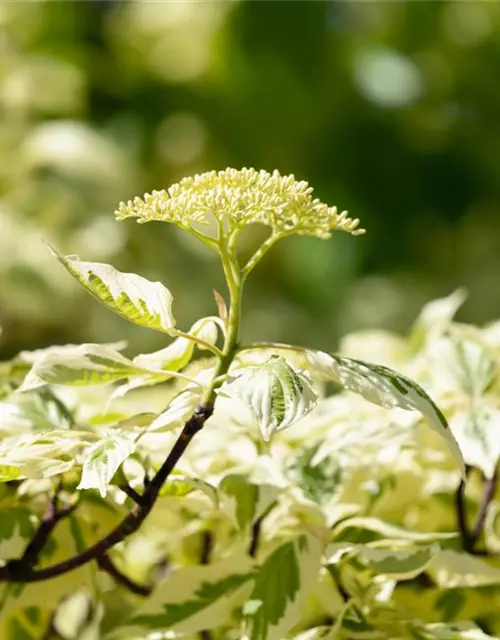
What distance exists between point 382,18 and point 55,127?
752 millimetres

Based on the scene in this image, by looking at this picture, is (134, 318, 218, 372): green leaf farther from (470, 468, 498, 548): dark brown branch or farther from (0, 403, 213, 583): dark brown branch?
(470, 468, 498, 548): dark brown branch

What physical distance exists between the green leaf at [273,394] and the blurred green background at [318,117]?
4.09 ft

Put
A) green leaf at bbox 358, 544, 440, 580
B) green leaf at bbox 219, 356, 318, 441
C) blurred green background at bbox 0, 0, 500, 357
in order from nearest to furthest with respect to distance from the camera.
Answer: green leaf at bbox 219, 356, 318, 441 → green leaf at bbox 358, 544, 440, 580 → blurred green background at bbox 0, 0, 500, 357

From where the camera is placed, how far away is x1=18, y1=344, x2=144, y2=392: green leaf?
38 centimetres

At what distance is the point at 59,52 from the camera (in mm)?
1768

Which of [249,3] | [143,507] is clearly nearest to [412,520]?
[143,507]

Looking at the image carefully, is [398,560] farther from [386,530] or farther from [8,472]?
[8,472]

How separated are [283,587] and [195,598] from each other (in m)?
0.05

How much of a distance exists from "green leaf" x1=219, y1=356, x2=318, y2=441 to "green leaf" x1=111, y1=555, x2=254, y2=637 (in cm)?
15

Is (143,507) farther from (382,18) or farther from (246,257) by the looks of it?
(382,18)

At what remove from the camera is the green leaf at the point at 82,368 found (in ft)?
1.23

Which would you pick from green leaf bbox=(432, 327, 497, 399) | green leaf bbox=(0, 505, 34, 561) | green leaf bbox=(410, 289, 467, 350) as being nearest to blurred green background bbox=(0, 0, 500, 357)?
green leaf bbox=(410, 289, 467, 350)

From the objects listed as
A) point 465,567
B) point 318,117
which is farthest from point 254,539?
point 318,117

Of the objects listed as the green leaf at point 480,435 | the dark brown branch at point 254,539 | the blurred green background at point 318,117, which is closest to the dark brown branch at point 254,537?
the dark brown branch at point 254,539
